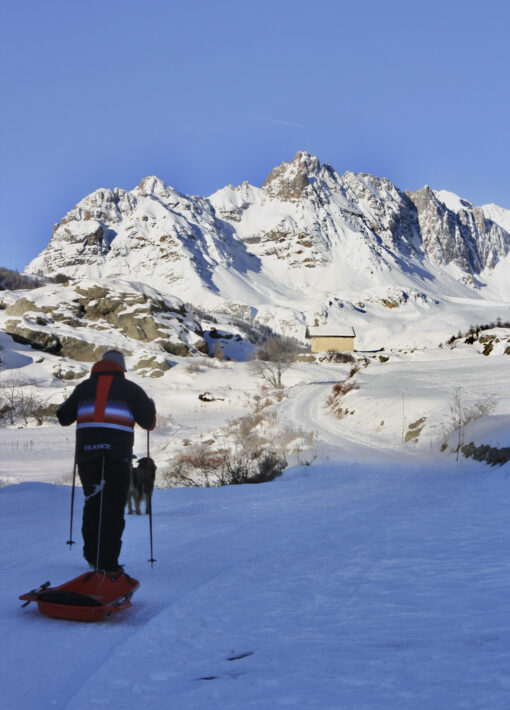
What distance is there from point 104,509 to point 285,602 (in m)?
1.46

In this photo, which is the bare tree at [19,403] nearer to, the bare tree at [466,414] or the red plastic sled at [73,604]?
the bare tree at [466,414]

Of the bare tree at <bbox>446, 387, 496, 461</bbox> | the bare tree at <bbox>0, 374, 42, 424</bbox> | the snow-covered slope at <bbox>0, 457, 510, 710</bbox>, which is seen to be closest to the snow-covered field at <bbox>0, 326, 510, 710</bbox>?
the snow-covered slope at <bbox>0, 457, 510, 710</bbox>

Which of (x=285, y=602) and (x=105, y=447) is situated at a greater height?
(x=105, y=447)

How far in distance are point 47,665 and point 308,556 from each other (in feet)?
9.51

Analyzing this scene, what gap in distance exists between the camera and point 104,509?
160 inches

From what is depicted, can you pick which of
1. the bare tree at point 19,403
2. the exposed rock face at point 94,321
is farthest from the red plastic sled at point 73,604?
the exposed rock face at point 94,321

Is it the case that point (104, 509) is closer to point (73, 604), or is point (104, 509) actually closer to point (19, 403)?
point (73, 604)

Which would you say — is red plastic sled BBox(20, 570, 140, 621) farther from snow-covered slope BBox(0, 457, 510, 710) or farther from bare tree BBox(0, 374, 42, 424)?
bare tree BBox(0, 374, 42, 424)

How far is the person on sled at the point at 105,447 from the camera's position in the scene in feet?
13.3

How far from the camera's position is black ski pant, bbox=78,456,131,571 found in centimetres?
397

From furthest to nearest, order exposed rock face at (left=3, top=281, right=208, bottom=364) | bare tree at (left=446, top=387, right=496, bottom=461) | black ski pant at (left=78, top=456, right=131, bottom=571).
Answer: exposed rock face at (left=3, top=281, right=208, bottom=364) → bare tree at (left=446, top=387, right=496, bottom=461) → black ski pant at (left=78, top=456, right=131, bottom=571)

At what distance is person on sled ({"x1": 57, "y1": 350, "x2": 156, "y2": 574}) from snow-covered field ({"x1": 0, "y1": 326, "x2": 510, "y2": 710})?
0.48 m

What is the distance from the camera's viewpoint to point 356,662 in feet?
8.33

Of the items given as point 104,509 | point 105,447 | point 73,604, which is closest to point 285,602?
point 73,604
